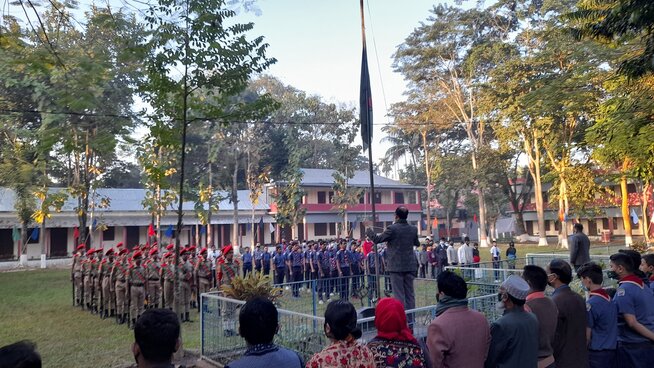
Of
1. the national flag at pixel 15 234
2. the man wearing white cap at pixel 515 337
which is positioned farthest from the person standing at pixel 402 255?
the national flag at pixel 15 234

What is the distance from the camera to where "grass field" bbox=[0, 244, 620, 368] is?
873cm

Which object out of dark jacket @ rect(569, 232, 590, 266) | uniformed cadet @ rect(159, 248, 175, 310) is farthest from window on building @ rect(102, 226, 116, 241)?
dark jacket @ rect(569, 232, 590, 266)

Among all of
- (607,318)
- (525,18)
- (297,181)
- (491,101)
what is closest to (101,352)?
(607,318)

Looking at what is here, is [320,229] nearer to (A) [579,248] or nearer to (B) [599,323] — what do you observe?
(A) [579,248]

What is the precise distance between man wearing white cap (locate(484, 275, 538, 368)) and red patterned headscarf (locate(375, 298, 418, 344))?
0.91 m

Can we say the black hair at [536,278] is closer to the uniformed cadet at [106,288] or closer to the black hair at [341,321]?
the black hair at [341,321]

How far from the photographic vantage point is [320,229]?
158ft

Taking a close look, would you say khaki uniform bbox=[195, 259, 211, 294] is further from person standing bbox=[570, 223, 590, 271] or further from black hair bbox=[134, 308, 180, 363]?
black hair bbox=[134, 308, 180, 363]

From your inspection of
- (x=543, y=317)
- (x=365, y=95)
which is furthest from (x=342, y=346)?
(x=365, y=95)

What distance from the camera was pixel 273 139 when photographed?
5128 centimetres

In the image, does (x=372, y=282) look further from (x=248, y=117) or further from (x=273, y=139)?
(x=273, y=139)

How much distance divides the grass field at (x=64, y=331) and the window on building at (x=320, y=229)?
30.6m

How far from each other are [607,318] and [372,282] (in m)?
→ 8.79

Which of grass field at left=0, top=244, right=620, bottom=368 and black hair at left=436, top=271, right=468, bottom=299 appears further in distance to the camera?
grass field at left=0, top=244, right=620, bottom=368
